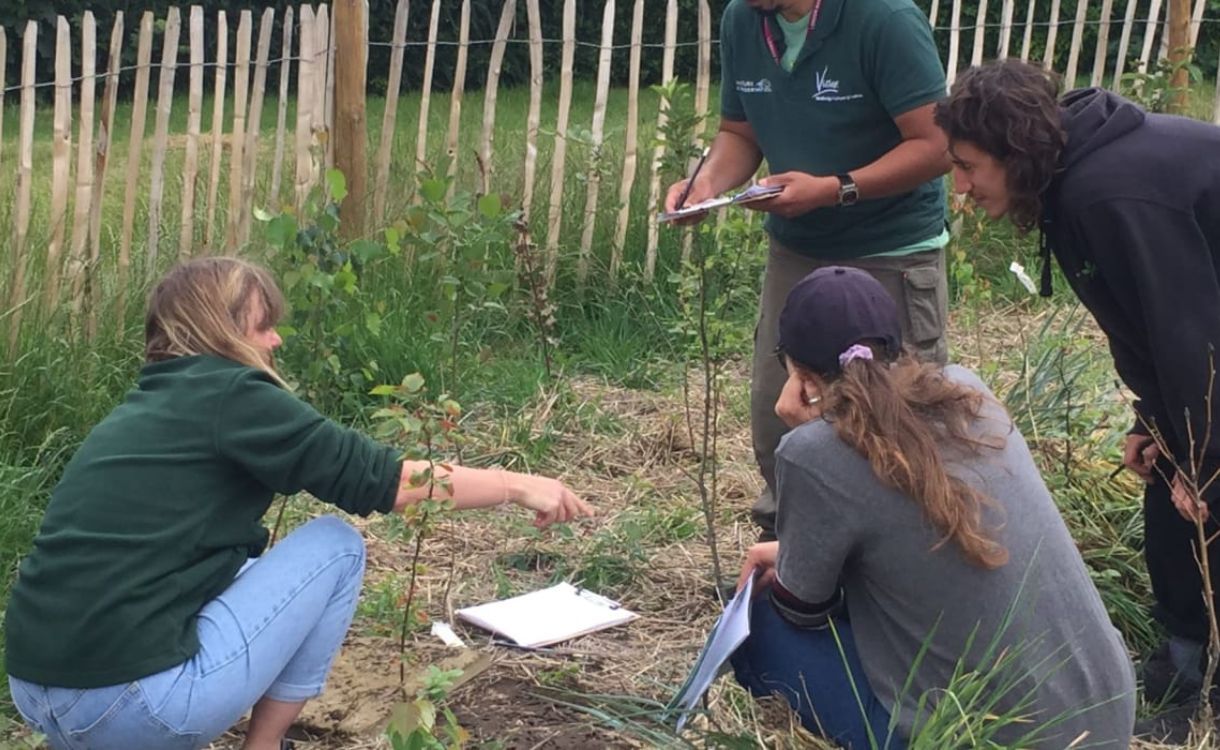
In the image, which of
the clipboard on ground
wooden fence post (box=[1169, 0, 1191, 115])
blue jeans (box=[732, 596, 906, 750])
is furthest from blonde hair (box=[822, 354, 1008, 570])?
wooden fence post (box=[1169, 0, 1191, 115])

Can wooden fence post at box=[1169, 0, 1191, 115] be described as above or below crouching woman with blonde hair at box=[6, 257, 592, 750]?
above

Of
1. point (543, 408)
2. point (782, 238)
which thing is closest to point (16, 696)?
point (782, 238)

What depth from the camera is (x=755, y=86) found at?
351 cm

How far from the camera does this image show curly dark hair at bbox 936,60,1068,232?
255 centimetres

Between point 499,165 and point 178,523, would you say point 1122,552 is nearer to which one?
point 178,523

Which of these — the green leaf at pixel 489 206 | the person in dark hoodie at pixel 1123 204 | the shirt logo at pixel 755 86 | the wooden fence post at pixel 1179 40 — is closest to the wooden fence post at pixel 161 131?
the green leaf at pixel 489 206

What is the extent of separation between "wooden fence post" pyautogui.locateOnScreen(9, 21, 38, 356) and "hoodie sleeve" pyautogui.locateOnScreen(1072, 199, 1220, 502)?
311cm

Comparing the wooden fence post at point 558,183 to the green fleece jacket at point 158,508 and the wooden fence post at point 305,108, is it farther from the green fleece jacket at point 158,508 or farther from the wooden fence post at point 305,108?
the green fleece jacket at point 158,508

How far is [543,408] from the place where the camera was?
475 centimetres

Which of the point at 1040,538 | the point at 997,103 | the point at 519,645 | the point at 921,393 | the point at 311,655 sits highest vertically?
the point at 997,103

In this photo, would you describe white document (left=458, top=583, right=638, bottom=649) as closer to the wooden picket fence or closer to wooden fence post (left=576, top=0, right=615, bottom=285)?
the wooden picket fence

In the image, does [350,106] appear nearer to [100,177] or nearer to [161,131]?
[161,131]

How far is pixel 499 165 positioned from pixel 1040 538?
4.10 metres

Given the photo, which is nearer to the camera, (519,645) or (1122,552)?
(519,645)
